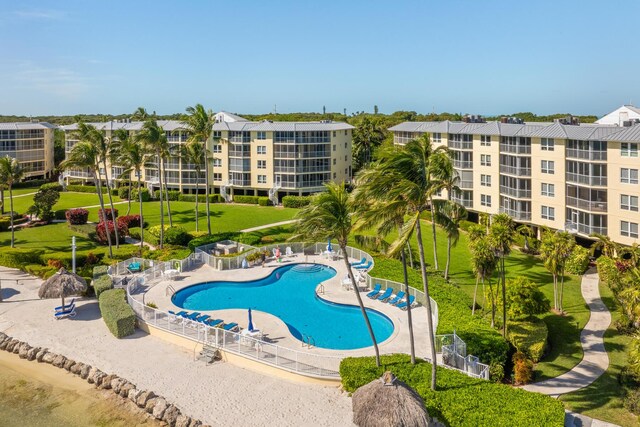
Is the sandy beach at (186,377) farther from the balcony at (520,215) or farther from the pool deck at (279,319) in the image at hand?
the balcony at (520,215)

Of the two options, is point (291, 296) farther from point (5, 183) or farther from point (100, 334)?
point (5, 183)

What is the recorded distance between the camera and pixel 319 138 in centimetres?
6912

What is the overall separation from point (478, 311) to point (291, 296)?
12225mm

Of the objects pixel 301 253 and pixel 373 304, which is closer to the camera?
pixel 373 304

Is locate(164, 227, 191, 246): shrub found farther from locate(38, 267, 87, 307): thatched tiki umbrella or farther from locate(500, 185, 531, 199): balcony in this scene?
locate(500, 185, 531, 199): balcony

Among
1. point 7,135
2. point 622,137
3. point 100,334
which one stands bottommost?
point 100,334

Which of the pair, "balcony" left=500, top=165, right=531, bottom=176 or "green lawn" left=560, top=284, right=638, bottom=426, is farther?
Answer: "balcony" left=500, top=165, right=531, bottom=176

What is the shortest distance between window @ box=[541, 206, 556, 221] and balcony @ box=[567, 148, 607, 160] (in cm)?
510

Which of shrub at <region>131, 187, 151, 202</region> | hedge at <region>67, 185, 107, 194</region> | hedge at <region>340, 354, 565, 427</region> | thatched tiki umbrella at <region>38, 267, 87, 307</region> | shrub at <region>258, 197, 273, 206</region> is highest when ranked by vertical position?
hedge at <region>67, 185, 107, 194</region>

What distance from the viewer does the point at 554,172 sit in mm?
45094

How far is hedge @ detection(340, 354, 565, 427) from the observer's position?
1720 cm

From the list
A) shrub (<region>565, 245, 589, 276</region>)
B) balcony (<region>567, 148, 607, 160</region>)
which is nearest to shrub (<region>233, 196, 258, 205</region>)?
balcony (<region>567, 148, 607, 160</region>)

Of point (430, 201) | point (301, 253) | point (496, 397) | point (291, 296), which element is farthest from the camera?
point (301, 253)

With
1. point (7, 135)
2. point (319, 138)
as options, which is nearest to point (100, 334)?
point (319, 138)
